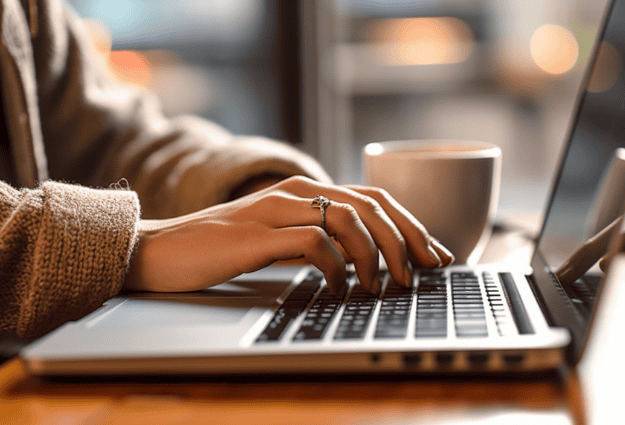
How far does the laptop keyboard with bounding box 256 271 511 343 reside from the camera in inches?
12.1

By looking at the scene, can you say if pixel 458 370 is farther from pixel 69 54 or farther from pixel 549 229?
pixel 69 54

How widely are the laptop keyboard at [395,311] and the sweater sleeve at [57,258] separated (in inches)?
5.4

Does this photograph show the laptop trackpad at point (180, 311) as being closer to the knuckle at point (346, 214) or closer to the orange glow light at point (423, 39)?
the knuckle at point (346, 214)

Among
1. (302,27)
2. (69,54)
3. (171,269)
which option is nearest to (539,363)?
(171,269)

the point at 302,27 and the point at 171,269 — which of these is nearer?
the point at 171,269

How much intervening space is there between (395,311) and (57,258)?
0.78 ft

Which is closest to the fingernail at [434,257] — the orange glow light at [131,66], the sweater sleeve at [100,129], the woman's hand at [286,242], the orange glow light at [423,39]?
the woman's hand at [286,242]

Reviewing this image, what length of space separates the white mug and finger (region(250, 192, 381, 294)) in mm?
122

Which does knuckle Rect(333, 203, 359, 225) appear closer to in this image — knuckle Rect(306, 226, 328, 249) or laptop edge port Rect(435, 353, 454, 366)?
knuckle Rect(306, 226, 328, 249)

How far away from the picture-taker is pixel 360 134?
103 inches

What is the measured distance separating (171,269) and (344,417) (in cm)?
23

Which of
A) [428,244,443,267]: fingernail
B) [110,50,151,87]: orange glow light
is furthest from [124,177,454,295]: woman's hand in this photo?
[110,50,151,87]: orange glow light

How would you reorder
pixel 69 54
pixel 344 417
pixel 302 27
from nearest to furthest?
pixel 344 417, pixel 69 54, pixel 302 27

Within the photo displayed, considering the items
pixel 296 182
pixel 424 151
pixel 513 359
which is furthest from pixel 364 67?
pixel 513 359
